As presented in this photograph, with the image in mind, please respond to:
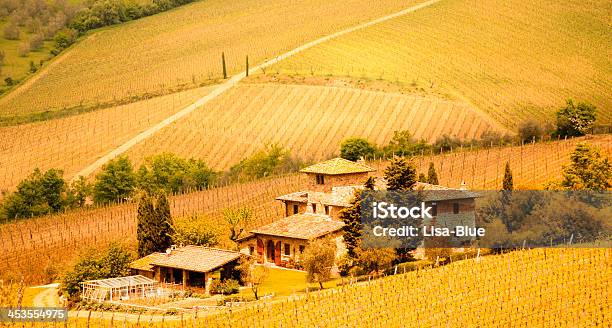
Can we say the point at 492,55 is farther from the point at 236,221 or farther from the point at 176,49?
the point at 236,221

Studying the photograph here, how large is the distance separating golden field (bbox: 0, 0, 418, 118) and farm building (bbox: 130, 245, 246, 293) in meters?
55.9

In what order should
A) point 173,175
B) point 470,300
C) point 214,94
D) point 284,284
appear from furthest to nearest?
point 214,94 < point 173,175 < point 284,284 < point 470,300

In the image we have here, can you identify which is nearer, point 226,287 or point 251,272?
point 226,287

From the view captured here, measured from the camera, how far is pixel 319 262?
5303 centimetres

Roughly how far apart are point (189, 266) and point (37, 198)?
31094 millimetres

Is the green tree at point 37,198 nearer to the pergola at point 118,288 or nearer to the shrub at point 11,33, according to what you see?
the pergola at point 118,288

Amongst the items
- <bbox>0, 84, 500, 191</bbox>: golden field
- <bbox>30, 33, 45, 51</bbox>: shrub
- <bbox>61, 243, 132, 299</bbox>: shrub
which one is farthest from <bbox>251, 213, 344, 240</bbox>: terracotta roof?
<bbox>30, 33, 45, 51</bbox>: shrub

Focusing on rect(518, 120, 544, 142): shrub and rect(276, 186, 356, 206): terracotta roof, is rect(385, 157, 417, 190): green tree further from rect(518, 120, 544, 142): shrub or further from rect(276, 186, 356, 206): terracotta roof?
rect(518, 120, 544, 142): shrub

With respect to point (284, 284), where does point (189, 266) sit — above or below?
above

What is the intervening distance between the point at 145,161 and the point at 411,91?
24568 mm

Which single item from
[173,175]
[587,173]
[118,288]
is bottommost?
[118,288]

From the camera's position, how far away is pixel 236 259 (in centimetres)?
5556

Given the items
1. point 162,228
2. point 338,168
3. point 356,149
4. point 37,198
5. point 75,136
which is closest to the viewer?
point 162,228

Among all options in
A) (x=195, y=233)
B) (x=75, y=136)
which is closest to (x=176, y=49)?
(x=75, y=136)
